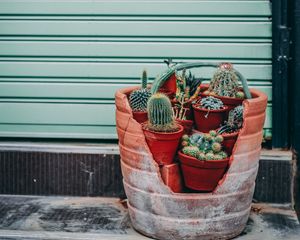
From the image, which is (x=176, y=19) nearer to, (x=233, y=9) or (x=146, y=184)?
(x=233, y=9)

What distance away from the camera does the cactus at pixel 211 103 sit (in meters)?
5.24

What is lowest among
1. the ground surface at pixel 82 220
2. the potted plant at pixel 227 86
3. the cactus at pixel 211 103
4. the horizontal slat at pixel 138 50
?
the ground surface at pixel 82 220

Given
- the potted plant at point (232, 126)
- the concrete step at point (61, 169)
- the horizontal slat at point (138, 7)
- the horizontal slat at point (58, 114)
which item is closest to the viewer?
the potted plant at point (232, 126)

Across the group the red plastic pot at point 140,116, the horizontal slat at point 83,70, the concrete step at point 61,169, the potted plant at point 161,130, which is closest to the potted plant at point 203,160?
the potted plant at point 161,130

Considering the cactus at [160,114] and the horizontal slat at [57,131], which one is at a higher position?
the cactus at [160,114]

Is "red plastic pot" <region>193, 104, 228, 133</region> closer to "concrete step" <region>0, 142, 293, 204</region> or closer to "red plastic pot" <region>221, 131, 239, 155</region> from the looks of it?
"red plastic pot" <region>221, 131, 239, 155</region>

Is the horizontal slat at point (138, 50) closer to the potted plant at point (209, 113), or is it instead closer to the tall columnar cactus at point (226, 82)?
the tall columnar cactus at point (226, 82)

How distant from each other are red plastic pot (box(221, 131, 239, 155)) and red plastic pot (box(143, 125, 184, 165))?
1.13 ft

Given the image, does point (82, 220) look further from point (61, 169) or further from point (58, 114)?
point (58, 114)

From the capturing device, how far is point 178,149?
511 centimetres

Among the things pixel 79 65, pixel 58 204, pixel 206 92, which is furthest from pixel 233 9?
pixel 58 204

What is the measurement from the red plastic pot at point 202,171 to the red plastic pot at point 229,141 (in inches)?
5.3

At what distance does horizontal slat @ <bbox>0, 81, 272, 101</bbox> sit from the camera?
6195mm

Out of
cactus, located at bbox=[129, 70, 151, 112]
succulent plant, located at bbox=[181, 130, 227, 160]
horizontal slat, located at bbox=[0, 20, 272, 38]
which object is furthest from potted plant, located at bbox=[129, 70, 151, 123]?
horizontal slat, located at bbox=[0, 20, 272, 38]
